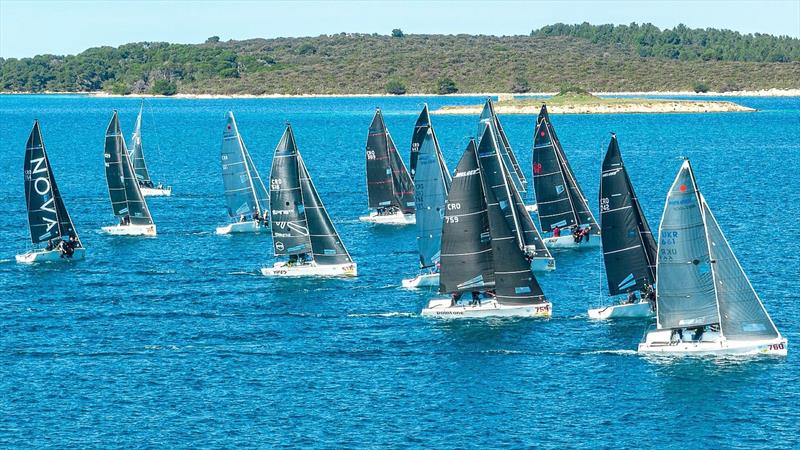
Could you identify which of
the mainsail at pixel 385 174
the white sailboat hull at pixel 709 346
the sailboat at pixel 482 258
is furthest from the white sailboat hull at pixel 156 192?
the white sailboat hull at pixel 709 346

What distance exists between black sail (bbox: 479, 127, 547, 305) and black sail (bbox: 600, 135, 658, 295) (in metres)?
4.60

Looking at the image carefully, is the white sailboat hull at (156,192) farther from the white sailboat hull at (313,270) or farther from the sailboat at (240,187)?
the white sailboat hull at (313,270)

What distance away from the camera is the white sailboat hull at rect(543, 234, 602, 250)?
9181 centimetres

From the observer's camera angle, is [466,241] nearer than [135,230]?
Yes

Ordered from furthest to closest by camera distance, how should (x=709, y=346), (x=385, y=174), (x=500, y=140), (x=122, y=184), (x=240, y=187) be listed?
1. (x=500, y=140)
2. (x=385, y=174)
3. (x=240, y=187)
4. (x=122, y=184)
5. (x=709, y=346)

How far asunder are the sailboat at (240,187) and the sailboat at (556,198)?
24.0 metres

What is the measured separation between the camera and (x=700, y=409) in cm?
5469

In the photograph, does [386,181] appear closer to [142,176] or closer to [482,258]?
[142,176]

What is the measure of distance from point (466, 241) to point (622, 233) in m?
8.60

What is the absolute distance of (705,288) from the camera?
6084 cm

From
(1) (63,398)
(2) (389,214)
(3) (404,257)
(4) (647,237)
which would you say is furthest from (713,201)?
(1) (63,398)

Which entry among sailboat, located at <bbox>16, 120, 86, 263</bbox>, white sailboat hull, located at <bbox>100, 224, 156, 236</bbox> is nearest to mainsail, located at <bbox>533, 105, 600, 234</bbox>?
white sailboat hull, located at <bbox>100, 224, 156, 236</bbox>

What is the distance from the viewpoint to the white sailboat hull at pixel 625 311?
69.4 meters

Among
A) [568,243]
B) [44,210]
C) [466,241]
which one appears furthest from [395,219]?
[466,241]
